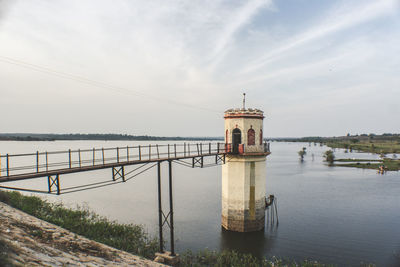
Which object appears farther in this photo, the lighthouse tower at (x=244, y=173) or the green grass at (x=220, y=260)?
the lighthouse tower at (x=244, y=173)

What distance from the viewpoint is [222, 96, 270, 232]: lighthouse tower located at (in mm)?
22000

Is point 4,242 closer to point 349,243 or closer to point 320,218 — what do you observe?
point 349,243

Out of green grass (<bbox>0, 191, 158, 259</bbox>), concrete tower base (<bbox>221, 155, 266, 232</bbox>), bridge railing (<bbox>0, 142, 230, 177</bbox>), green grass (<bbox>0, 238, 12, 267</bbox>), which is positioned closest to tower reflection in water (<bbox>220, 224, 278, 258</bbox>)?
concrete tower base (<bbox>221, 155, 266, 232</bbox>)

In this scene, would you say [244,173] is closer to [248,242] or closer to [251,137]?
[251,137]

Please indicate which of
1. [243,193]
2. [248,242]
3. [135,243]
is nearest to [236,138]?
[243,193]

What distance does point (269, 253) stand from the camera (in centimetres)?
2092

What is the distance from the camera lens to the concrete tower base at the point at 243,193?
22.0m

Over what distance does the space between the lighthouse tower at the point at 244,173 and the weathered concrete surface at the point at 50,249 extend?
9.13 m

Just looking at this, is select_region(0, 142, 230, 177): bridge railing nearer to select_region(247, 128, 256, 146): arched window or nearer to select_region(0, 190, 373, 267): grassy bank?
select_region(247, 128, 256, 146): arched window

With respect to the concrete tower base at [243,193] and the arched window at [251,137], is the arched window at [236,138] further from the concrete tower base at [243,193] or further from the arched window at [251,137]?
the concrete tower base at [243,193]

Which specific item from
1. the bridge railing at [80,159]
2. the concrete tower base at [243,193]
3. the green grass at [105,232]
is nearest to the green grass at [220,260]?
the green grass at [105,232]

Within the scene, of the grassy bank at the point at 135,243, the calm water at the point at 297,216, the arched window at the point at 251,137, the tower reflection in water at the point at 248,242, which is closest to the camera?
the grassy bank at the point at 135,243

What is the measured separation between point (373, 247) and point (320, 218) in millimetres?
7499

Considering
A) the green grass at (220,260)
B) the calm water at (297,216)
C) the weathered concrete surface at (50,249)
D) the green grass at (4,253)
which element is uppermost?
the green grass at (4,253)
